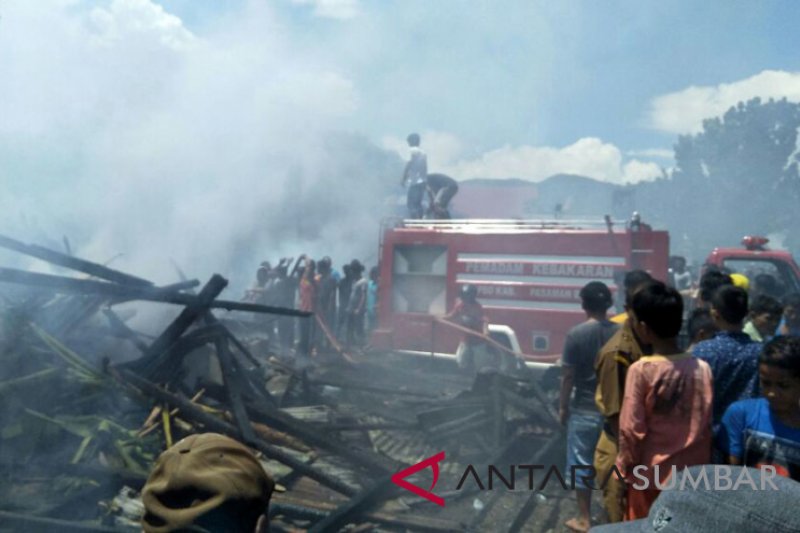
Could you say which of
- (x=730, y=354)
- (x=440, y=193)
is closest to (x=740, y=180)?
(x=440, y=193)

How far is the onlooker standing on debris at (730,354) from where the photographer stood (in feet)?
11.0

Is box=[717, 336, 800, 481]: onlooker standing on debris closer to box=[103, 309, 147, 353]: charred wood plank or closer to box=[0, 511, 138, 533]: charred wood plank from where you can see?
box=[0, 511, 138, 533]: charred wood plank

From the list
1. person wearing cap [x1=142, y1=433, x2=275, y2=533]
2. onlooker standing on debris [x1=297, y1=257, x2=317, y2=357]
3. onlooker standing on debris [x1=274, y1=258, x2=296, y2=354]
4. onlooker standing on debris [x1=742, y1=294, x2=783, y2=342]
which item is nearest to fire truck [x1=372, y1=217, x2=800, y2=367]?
onlooker standing on debris [x1=297, y1=257, x2=317, y2=357]

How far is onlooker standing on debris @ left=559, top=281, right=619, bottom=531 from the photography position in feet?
14.8

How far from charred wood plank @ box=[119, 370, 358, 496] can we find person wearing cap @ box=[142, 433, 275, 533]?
3730 mm

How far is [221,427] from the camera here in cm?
530

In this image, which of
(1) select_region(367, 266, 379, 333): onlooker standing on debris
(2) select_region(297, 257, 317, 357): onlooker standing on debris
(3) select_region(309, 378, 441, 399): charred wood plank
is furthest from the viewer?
(1) select_region(367, 266, 379, 333): onlooker standing on debris

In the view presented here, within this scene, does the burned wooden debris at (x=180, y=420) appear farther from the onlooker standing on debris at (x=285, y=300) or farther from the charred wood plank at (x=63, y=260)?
the onlooker standing on debris at (x=285, y=300)

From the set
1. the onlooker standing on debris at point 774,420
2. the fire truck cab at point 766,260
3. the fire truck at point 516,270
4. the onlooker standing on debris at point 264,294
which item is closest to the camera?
the onlooker standing on debris at point 774,420

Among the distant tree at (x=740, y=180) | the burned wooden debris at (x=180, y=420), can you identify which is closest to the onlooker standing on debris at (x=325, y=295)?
the burned wooden debris at (x=180, y=420)

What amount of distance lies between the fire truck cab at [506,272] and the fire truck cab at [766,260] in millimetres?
987

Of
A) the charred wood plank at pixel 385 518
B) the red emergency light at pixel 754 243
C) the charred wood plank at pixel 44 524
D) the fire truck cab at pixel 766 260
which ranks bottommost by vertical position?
the charred wood plank at pixel 385 518

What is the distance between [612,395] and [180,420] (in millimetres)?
3556

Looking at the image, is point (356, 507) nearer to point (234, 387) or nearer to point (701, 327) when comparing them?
point (234, 387)
